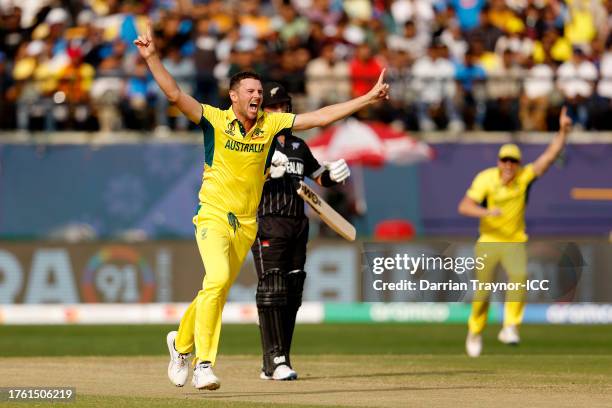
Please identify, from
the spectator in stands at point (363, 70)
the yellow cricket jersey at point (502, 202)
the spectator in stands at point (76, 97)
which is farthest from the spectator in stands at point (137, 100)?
the yellow cricket jersey at point (502, 202)

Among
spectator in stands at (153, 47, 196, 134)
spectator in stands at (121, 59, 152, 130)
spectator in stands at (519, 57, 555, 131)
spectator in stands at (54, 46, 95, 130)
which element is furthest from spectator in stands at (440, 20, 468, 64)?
spectator in stands at (54, 46, 95, 130)

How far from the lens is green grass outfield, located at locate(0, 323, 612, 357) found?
16.1 metres

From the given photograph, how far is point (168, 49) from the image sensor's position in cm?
2223

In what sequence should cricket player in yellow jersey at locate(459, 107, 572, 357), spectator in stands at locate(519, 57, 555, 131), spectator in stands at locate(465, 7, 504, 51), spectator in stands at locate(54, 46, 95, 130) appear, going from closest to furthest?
cricket player in yellow jersey at locate(459, 107, 572, 357)
spectator in stands at locate(54, 46, 95, 130)
spectator in stands at locate(519, 57, 555, 131)
spectator in stands at locate(465, 7, 504, 51)

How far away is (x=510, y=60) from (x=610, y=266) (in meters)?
4.68

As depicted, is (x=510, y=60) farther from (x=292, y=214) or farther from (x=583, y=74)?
(x=292, y=214)

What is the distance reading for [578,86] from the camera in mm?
22547

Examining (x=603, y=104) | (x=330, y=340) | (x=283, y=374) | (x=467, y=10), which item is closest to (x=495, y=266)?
(x=330, y=340)

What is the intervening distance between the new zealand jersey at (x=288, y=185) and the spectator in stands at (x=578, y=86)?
10787mm

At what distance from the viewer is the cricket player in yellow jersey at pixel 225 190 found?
10.1 meters

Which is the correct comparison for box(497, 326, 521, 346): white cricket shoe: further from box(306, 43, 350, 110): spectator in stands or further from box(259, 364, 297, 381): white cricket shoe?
box(306, 43, 350, 110): spectator in stands

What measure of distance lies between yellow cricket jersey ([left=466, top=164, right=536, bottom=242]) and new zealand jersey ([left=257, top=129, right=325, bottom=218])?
13.7 feet

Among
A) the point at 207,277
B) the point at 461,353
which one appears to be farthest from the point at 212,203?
the point at 461,353

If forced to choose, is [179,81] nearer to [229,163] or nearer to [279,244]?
[279,244]
